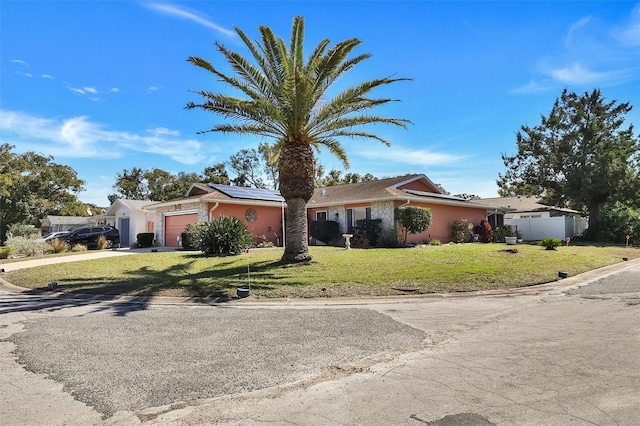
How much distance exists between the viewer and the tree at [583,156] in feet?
104

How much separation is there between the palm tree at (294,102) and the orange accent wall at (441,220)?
11365mm

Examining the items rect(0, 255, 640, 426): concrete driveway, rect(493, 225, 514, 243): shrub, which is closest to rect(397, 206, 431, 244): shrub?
rect(493, 225, 514, 243): shrub

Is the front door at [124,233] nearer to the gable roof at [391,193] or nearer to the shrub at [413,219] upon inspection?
the gable roof at [391,193]

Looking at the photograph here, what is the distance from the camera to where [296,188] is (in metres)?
14.8

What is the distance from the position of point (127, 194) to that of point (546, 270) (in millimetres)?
62607

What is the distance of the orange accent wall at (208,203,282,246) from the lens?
2616 centimetres

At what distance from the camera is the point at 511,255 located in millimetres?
17172

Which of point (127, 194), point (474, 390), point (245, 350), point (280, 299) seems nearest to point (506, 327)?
point (474, 390)

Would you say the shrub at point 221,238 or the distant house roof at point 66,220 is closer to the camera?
the shrub at point 221,238

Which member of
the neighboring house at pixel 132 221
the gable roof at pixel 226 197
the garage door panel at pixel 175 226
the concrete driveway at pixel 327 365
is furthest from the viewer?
the neighboring house at pixel 132 221

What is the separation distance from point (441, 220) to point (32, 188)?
146 ft

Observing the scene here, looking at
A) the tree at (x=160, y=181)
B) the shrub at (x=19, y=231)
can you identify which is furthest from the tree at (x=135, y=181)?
the shrub at (x=19, y=231)

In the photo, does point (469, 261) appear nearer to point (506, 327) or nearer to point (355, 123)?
point (355, 123)

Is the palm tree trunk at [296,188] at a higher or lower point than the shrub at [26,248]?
higher
